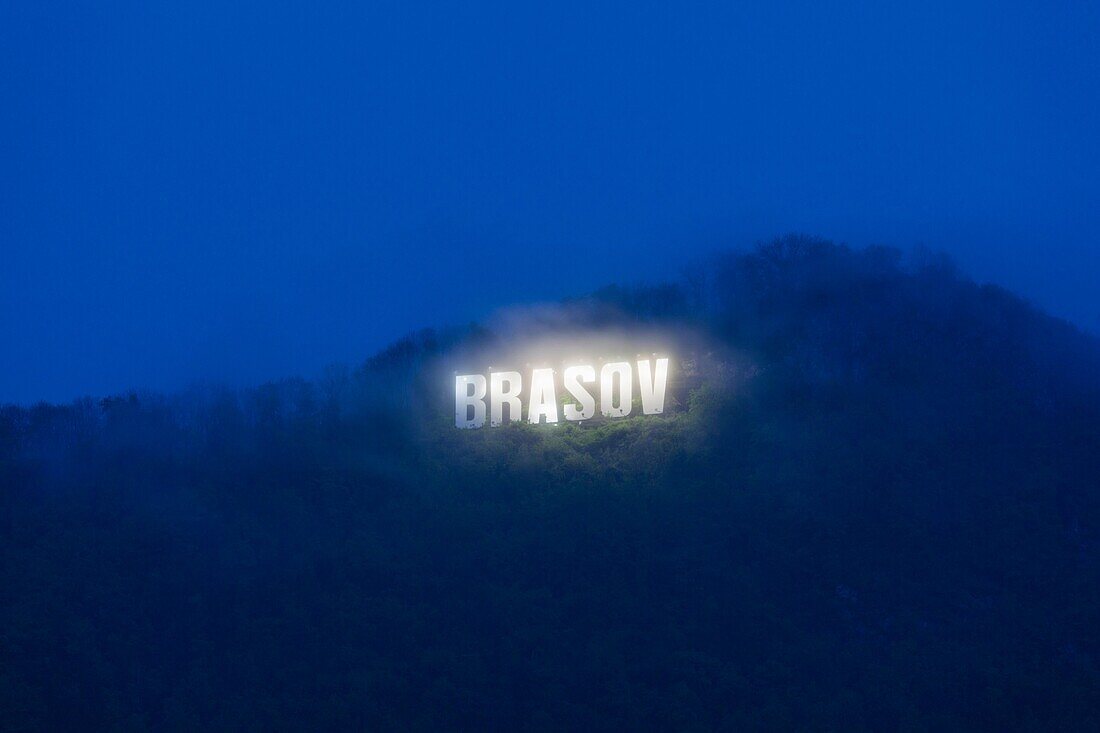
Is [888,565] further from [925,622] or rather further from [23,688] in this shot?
[23,688]

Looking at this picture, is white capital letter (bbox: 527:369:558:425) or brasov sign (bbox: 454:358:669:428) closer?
brasov sign (bbox: 454:358:669:428)

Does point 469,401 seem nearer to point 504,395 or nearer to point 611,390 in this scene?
point 504,395

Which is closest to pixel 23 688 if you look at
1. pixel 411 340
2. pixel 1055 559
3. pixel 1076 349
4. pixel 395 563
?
pixel 395 563

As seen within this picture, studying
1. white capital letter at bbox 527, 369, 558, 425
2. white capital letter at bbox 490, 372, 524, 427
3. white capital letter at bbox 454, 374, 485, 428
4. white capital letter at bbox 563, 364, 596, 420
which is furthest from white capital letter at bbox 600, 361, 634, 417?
white capital letter at bbox 454, 374, 485, 428

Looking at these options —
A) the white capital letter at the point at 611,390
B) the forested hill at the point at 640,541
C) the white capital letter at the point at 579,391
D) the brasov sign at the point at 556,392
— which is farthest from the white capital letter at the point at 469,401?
the white capital letter at the point at 611,390

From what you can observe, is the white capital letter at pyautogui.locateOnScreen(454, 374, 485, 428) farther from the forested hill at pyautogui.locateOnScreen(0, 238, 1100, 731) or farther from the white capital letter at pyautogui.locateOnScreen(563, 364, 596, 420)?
the white capital letter at pyautogui.locateOnScreen(563, 364, 596, 420)
